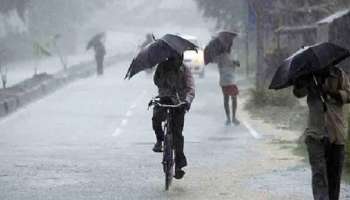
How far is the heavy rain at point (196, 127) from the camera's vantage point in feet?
21.5

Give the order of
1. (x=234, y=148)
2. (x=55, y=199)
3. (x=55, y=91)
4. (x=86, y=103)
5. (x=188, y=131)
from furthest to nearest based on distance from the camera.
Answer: (x=55, y=91)
(x=86, y=103)
(x=188, y=131)
(x=234, y=148)
(x=55, y=199)

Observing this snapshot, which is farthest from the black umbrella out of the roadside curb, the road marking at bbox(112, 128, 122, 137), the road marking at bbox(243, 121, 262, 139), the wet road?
the roadside curb

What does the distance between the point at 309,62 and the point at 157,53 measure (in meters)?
2.74

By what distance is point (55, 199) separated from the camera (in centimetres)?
836

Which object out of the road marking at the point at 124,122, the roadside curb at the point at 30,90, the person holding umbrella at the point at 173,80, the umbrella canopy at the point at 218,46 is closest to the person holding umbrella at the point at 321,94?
→ the person holding umbrella at the point at 173,80

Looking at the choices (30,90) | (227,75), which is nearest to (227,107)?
(227,75)

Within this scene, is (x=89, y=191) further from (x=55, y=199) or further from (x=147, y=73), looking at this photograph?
(x=147, y=73)

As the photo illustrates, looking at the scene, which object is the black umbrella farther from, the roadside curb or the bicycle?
the roadside curb

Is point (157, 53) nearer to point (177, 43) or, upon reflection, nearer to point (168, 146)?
point (177, 43)

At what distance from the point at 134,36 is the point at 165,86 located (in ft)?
267

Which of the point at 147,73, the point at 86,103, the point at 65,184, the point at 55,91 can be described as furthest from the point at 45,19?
the point at 65,184

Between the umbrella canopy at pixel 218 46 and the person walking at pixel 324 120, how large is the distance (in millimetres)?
8577

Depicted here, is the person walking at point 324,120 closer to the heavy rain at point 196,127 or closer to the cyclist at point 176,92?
the heavy rain at point 196,127

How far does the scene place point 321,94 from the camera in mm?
6457
